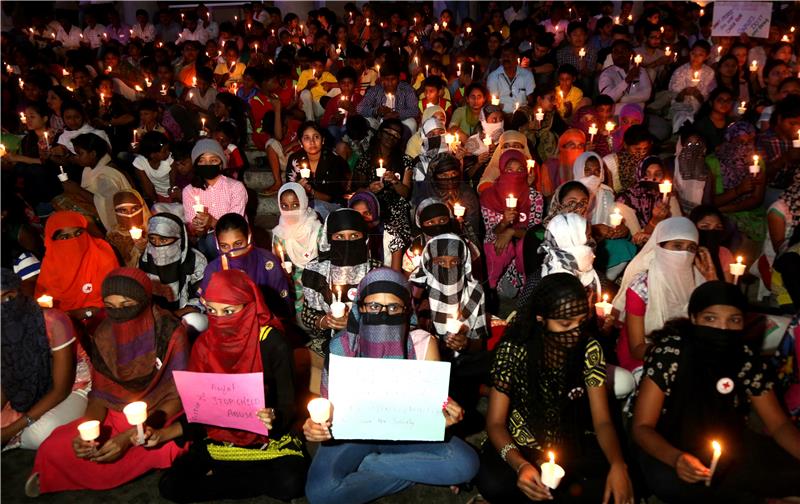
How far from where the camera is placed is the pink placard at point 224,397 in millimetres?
2764

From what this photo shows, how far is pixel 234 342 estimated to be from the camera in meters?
3.07

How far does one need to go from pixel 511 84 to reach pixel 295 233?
14.6ft

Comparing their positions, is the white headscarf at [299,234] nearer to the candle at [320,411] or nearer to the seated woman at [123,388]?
the seated woman at [123,388]

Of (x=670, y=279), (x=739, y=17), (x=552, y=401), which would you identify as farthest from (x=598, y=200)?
(x=739, y=17)

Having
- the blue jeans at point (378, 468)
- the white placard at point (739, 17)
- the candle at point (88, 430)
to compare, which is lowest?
the blue jeans at point (378, 468)

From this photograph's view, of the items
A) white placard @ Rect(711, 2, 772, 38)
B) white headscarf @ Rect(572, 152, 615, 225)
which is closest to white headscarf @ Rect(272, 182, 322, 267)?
white headscarf @ Rect(572, 152, 615, 225)

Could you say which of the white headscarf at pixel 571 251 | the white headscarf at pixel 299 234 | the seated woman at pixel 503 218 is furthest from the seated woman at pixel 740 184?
the white headscarf at pixel 299 234

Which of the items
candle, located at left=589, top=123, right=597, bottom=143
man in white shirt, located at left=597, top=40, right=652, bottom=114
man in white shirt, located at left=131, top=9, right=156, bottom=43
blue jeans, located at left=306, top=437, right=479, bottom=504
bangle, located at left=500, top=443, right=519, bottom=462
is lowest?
blue jeans, located at left=306, top=437, right=479, bottom=504

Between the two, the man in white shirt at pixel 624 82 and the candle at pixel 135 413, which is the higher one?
the man in white shirt at pixel 624 82

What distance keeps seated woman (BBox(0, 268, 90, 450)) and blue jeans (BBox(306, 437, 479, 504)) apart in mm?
1615

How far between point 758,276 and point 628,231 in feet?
4.19

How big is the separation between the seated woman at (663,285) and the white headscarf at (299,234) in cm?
258

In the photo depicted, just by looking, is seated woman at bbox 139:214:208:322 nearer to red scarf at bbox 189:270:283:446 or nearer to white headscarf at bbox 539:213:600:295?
red scarf at bbox 189:270:283:446

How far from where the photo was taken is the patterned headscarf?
5.70 meters
